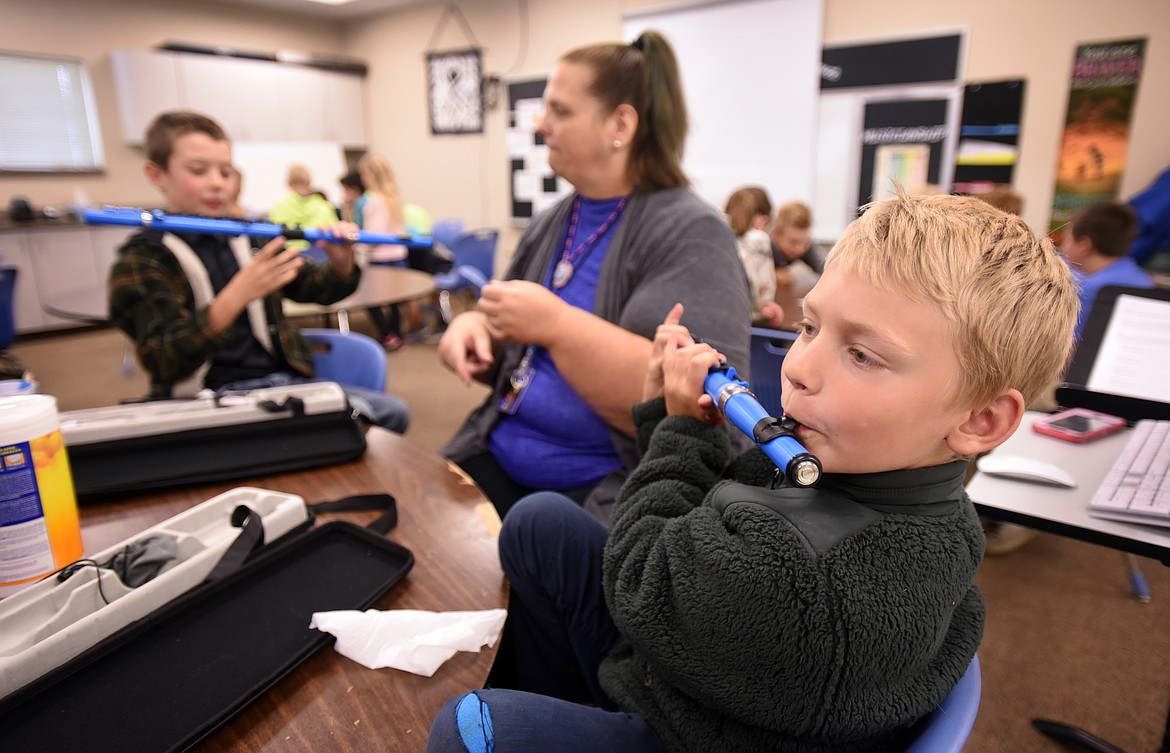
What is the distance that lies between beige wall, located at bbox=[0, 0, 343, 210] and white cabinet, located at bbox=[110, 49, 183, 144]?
149mm

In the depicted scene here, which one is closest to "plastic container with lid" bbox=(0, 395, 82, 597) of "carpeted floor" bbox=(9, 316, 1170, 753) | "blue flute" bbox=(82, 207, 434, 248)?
"blue flute" bbox=(82, 207, 434, 248)

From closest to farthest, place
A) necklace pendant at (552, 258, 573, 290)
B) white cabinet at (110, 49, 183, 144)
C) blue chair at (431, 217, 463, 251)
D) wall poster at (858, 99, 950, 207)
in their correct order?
necklace pendant at (552, 258, 573, 290), wall poster at (858, 99, 950, 207), blue chair at (431, 217, 463, 251), white cabinet at (110, 49, 183, 144)

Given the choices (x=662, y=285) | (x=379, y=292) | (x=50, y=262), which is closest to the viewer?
(x=662, y=285)

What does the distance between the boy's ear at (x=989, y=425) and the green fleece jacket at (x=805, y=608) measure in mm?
33

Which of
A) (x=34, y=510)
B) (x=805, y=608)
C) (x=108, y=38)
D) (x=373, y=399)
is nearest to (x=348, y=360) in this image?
(x=373, y=399)

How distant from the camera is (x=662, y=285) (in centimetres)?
126

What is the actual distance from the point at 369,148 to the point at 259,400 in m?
7.60

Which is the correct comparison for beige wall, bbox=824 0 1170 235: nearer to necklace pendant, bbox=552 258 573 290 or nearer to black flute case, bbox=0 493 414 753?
necklace pendant, bbox=552 258 573 290

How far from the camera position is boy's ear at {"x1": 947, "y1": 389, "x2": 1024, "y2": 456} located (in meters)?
0.65

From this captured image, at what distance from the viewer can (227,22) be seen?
688 centimetres

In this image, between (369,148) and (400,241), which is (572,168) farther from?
(369,148)

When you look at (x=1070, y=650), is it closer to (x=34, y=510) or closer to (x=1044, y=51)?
(x=34, y=510)

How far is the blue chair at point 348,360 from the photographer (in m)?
2.07

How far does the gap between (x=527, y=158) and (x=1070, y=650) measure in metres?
5.75
